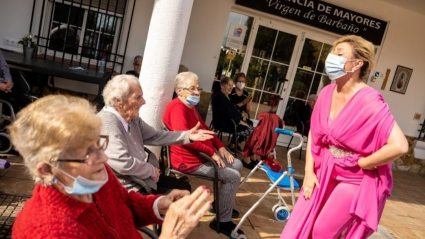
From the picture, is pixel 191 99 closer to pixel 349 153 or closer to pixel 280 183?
pixel 280 183

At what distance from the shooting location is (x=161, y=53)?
2904mm

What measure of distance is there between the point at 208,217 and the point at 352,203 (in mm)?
1499

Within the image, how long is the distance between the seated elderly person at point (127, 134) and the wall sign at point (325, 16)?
4.15m

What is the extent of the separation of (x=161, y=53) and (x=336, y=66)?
153 centimetres

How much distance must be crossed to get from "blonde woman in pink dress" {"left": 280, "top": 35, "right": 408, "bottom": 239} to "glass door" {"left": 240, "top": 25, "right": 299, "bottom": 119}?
4.10 metres

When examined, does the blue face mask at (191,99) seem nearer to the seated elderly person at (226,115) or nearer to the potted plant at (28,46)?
the seated elderly person at (226,115)

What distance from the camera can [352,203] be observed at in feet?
6.59

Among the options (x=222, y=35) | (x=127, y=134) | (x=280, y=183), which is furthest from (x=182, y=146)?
(x=222, y=35)

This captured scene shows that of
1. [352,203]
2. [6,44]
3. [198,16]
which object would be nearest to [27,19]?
[6,44]

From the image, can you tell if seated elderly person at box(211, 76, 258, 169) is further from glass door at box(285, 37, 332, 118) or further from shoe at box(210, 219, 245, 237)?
glass door at box(285, 37, 332, 118)

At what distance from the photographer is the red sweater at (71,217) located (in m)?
1.08

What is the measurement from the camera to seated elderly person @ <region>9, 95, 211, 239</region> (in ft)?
3.61

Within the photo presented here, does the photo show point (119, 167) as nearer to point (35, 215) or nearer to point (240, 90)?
point (35, 215)

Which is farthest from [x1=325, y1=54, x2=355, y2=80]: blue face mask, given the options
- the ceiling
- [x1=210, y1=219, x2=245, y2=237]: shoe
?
the ceiling
